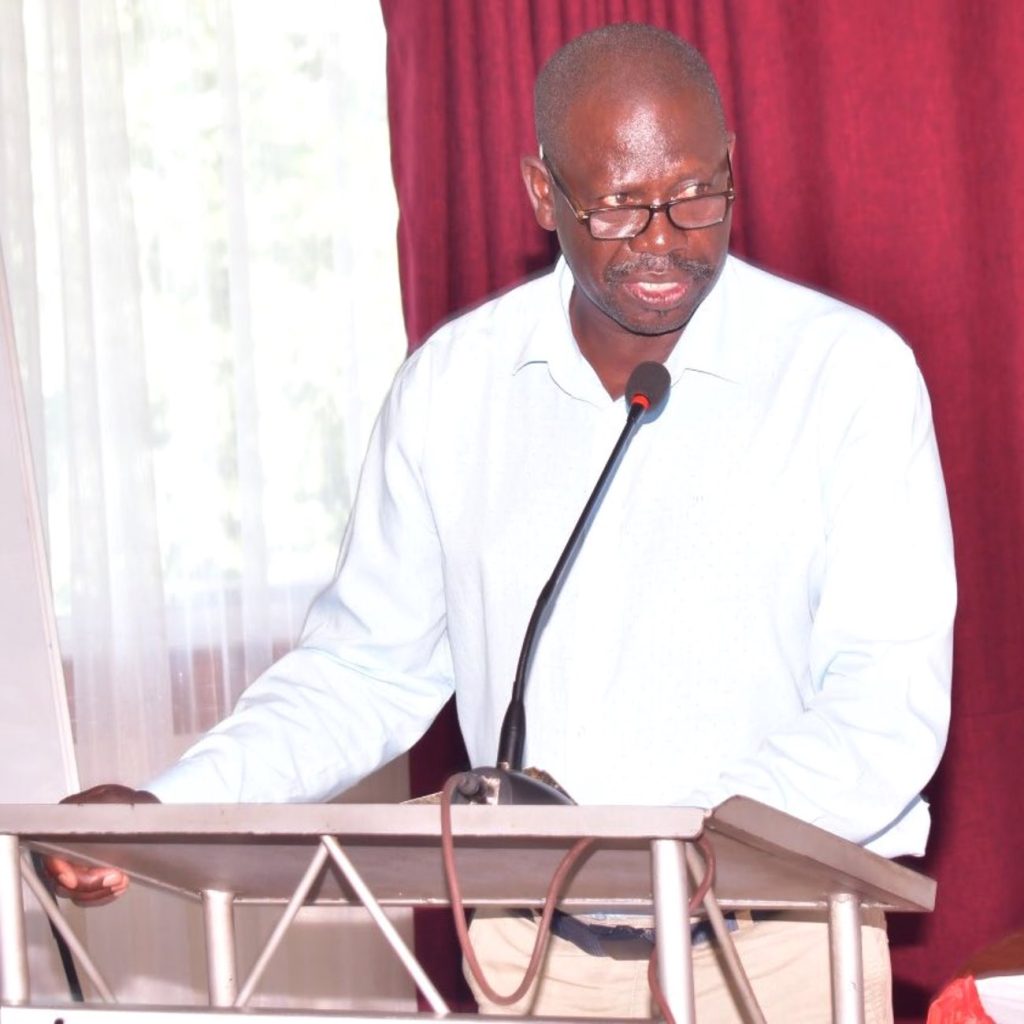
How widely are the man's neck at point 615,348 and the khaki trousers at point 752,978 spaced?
743 millimetres

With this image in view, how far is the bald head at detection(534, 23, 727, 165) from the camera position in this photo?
2.17 metres

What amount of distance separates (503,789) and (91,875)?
0.46 m

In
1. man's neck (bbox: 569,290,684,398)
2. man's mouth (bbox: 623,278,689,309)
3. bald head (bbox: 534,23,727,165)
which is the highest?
bald head (bbox: 534,23,727,165)

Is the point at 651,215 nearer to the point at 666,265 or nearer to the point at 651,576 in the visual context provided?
the point at 666,265

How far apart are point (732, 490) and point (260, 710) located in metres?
0.65

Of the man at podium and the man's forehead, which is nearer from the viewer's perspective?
the man at podium

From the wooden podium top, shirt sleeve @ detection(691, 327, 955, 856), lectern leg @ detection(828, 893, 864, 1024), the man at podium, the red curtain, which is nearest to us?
the wooden podium top

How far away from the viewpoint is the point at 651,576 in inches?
85.7

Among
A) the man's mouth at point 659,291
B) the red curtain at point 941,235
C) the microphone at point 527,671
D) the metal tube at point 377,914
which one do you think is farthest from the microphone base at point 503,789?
the red curtain at point 941,235

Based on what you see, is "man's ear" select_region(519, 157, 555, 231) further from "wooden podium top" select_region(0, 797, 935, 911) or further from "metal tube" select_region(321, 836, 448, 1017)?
"metal tube" select_region(321, 836, 448, 1017)

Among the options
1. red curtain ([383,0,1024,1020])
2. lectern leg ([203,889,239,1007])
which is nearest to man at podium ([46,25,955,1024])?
lectern leg ([203,889,239,1007])

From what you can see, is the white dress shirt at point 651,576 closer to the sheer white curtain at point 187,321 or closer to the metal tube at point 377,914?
the metal tube at point 377,914

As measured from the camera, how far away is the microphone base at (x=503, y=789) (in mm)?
1461

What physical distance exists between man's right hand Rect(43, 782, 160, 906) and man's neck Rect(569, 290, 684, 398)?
3.15ft
